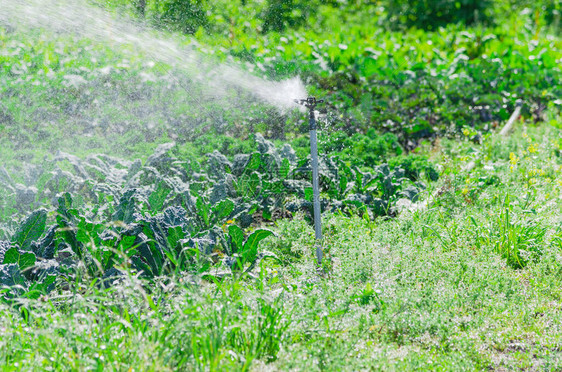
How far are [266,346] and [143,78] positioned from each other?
4.32m

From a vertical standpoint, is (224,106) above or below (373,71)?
below

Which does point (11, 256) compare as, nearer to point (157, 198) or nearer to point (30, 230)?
point (30, 230)

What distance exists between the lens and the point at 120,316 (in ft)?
8.32

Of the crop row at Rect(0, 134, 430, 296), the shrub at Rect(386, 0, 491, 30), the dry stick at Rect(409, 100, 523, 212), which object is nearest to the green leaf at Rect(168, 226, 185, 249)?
the crop row at Rect(0, 134, 430, 296)

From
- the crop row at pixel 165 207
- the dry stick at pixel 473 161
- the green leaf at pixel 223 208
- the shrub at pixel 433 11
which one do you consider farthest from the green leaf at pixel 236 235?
the shrub at pixel 433 11

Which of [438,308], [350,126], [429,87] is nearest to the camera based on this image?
[438,308]

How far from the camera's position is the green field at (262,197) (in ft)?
8.14

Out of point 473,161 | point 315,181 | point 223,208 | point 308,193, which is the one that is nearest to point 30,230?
point 223,208

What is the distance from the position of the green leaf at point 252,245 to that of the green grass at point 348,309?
0.44ft

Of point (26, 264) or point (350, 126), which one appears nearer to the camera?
point (26, 264)

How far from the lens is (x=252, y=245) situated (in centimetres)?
323

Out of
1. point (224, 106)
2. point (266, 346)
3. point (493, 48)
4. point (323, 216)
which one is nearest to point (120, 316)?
point (266, 346)

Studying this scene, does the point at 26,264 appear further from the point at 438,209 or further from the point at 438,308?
the point at 438,209

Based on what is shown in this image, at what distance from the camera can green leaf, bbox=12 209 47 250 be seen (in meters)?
3.20
